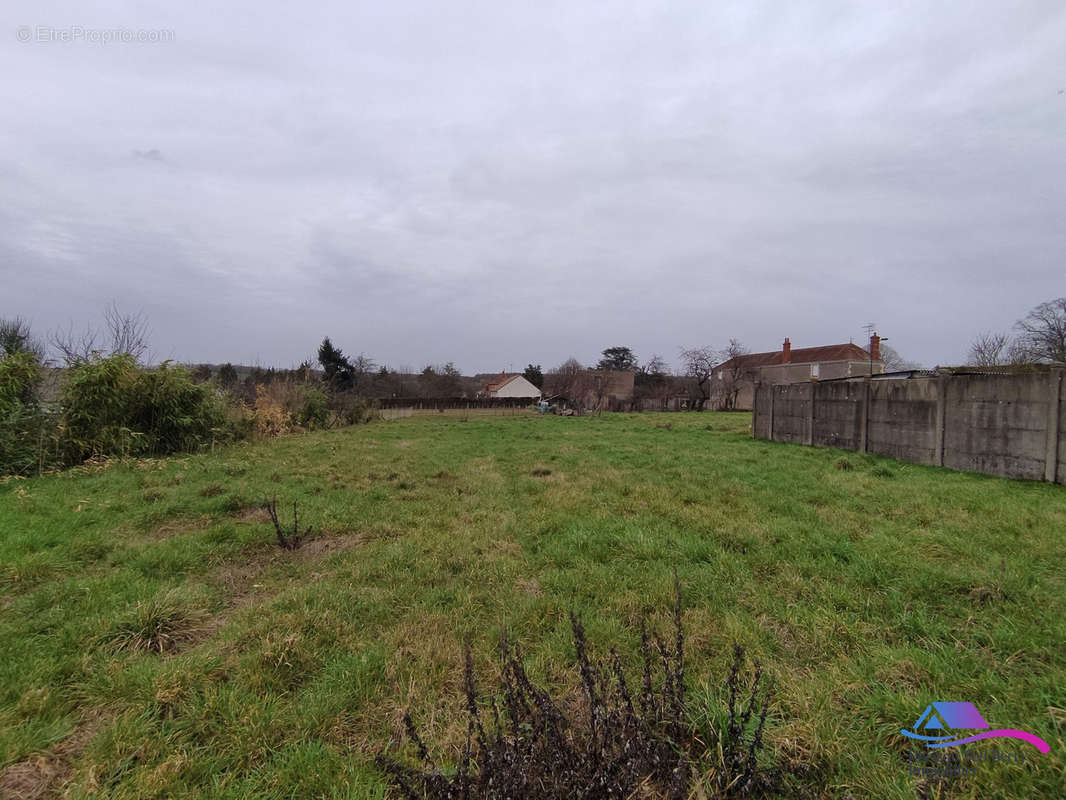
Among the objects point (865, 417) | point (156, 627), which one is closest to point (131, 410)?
point (156, 627)

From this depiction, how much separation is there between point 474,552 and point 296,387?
57.0 feet

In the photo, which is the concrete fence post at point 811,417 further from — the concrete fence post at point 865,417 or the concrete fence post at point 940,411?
the concrete fence post at point 940,411

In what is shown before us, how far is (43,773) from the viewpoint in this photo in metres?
1.69

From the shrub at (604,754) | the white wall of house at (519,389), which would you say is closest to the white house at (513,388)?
the white wall of house at (519,389)

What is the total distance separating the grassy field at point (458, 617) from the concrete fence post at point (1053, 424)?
1.55ft

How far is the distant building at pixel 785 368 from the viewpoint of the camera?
121 ft

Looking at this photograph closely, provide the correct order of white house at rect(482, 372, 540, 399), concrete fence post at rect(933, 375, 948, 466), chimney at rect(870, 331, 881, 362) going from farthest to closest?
white house at rect(482, 372, 540, 399)
chimney at rect(870, 331, 881, 362)
concrete fence post at rect(933, 375, 948, 466)

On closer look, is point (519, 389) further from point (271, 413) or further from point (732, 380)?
point (271, 413)

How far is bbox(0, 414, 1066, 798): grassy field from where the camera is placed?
5.84ft

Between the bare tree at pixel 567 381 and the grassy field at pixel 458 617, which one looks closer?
the grassy field at pixel 458 617

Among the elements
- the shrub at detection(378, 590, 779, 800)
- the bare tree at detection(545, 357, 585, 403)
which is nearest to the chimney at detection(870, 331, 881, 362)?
the bare tree at detection(545, 357, 585, 403)

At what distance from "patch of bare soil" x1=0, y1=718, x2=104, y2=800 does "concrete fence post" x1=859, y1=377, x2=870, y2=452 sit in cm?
1210

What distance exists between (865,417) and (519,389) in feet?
146

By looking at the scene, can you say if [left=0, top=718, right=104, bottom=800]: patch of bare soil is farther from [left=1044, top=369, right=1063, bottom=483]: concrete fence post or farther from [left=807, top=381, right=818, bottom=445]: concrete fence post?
[left=807, top=381, right=818, bottom=445]: concrete fence post
